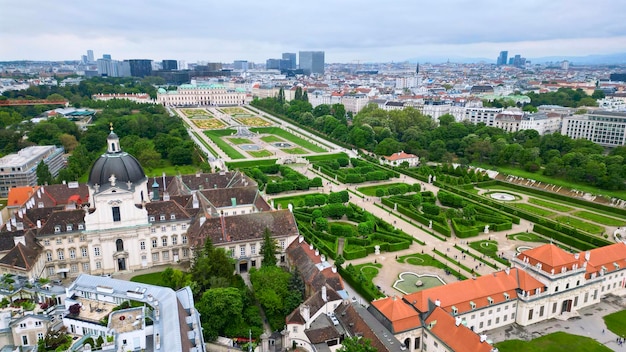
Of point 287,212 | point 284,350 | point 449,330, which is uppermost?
point 287,212

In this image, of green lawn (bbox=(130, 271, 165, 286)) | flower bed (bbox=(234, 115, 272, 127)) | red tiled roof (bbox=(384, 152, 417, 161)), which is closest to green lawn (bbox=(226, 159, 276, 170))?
red tiled roof (bbox=(384, 152, 417, 161))

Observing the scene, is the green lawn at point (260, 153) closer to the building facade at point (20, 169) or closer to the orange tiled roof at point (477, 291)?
the building facade at point (20, 169)

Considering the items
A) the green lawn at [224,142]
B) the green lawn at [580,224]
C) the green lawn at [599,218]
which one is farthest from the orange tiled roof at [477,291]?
the green lawn at [224,142]

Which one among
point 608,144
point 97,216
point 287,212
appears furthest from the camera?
point 608,144

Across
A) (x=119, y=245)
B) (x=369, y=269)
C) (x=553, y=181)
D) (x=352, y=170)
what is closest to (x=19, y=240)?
(x=119, y=245)

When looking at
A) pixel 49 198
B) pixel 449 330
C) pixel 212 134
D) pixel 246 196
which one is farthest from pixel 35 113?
pixel 449 330

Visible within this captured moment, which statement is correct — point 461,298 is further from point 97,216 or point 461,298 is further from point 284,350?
point 97,216

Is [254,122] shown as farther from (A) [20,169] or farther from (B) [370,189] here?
(A) [20,169]
